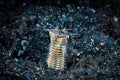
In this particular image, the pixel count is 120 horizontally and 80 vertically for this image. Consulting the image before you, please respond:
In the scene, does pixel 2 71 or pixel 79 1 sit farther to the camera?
pixel 79 1

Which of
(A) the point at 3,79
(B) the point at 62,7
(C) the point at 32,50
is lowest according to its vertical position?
(A) the point at 3,79

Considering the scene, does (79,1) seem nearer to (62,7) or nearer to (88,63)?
(62,7)

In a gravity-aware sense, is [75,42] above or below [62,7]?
below

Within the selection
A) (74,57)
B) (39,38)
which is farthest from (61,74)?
(39,38)

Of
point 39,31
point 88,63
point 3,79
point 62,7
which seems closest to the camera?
point 3,79

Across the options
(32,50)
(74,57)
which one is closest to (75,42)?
(74,57)

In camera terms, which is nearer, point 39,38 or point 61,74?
point 61,74

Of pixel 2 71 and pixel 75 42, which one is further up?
pixel 75 42

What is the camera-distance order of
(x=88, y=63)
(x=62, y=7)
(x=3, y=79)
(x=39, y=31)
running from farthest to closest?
1. (x=62, y=7)
2. (x=39, y=31)
3. (x=88, y=63)
4. (x=3, y=79)

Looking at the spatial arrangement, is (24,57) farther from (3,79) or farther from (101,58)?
(101,58)
